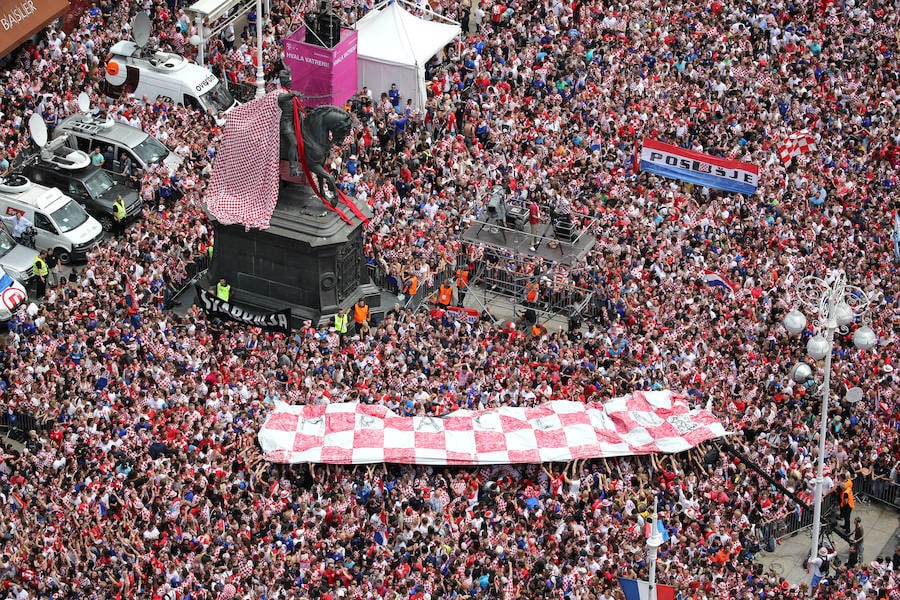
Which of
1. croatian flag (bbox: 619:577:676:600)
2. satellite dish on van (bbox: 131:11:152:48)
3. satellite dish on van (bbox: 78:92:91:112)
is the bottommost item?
satellite dish on van (bbox: 78:92:91:112)

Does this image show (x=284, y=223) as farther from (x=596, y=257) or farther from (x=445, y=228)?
(x=596, y=257)

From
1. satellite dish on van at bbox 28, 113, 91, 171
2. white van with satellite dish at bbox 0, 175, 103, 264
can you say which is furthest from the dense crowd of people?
satellite dish on van at bbox 28, 113, 91, 171

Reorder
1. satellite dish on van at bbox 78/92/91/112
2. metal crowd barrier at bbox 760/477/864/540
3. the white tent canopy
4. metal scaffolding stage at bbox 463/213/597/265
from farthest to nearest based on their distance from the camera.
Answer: the white tent canopy < satellite dish on van at bbox 78/92/91/112 < metal scaffolding stage at bbox 463/213/597/265 < metal crowd barrier at bbox 760/477/864/540

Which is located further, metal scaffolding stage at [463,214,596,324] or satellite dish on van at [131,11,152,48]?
satellite dish on van at [131,11,152,48]

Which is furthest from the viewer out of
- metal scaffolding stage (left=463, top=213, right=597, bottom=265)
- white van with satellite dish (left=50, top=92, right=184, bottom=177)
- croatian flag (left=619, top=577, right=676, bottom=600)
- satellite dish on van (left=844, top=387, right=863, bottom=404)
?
white van with satellite dish (left=50, top=92, right=184, bottom=177)

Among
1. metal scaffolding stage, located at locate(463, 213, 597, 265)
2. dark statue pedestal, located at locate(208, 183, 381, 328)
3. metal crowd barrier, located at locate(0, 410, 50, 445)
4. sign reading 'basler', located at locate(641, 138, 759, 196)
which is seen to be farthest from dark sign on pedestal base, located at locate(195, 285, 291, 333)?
sign reading 'basler', located at locate(641, 138, 759, 196)

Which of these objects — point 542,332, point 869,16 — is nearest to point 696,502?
point 542,332

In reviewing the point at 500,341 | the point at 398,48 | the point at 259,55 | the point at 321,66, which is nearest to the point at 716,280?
the point at 500,341

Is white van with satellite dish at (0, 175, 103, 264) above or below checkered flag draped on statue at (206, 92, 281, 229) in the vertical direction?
below

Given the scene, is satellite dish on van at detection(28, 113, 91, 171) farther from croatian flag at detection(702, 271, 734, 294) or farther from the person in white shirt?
the person in white shirt

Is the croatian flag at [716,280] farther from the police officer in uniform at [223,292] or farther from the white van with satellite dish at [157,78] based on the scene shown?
the white van with satellite dish at [157,78]
